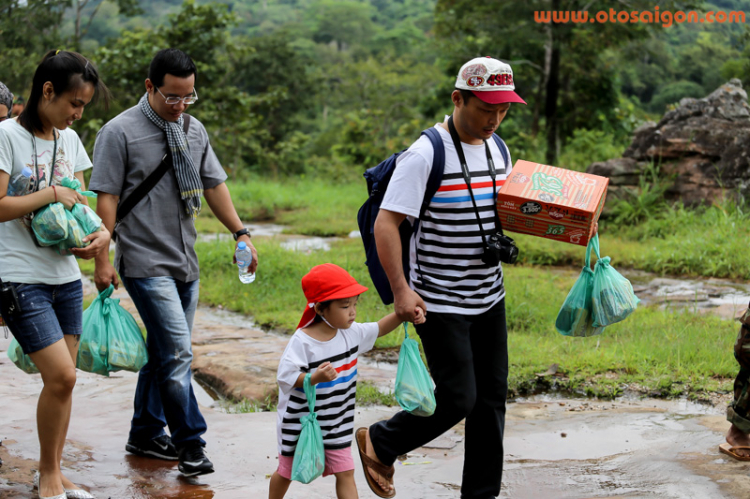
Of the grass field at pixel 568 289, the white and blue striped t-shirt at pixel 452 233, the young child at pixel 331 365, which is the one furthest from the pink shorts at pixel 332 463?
the grass field at pixel 568 289

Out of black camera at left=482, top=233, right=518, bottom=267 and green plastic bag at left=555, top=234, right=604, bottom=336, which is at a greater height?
black camera at left=482, top=233, right=518, bottom=267

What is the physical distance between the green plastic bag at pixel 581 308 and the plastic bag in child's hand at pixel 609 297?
31 mm

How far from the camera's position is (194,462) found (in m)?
3.42

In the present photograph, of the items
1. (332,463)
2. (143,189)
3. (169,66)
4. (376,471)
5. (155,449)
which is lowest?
(155,449)

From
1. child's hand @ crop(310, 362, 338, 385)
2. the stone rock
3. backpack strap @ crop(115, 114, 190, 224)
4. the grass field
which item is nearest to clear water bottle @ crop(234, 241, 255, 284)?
backpack strap @ crop(115, 114, 190, 224)

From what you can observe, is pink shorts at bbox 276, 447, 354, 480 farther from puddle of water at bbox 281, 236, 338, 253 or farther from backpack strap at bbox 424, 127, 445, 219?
puddle of water at bbox 281, 236, 338, 253

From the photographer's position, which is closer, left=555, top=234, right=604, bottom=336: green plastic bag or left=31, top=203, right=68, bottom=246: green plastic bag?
left=31, top=203, right=68, bottom=246: green plastic bag

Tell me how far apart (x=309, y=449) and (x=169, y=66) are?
177 cm

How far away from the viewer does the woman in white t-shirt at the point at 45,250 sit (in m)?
2.94

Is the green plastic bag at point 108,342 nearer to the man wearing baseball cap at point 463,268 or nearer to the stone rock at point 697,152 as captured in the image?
the man wearing baseball cap at point 463,268

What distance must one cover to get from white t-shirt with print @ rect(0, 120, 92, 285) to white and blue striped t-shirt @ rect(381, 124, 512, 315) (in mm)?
1342

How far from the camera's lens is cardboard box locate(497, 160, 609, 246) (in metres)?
2.97

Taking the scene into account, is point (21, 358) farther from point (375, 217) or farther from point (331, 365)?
point (375, 217)

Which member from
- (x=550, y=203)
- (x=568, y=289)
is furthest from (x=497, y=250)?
(x=568, y=289)
